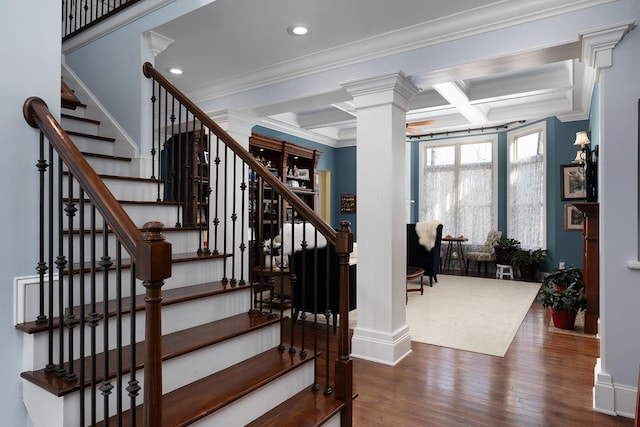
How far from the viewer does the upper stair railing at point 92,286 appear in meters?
1.28

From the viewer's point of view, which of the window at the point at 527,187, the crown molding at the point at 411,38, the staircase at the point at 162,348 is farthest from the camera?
the window at the point at 527,187

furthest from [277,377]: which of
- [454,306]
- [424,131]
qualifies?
[424,131]

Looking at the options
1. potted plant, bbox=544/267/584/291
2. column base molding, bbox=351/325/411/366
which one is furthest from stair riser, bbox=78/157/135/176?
potted plant, bbox=544/267/584/291

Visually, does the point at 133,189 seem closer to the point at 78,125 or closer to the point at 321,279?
the point at 78,125

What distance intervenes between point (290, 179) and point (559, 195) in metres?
4.82

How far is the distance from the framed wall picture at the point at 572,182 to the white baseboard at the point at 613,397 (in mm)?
4865

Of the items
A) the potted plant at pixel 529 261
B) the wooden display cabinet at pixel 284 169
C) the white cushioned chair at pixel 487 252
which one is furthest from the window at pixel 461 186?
the wooden display cabinet at pixel 284 169

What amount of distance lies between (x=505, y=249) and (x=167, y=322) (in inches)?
280

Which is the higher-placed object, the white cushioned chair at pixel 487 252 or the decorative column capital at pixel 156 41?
the decorative column capital at pixel 156 41

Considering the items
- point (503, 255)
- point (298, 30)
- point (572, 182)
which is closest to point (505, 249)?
point (503, 255)

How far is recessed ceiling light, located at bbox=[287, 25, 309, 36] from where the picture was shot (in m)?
3.36

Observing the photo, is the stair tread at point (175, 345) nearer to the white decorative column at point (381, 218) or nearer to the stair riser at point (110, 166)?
the white decorative column at point (381, 218)

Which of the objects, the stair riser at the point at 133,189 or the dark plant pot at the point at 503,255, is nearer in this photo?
the stair riser at the point at 133,189

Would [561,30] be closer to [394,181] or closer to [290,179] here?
[394,181]
